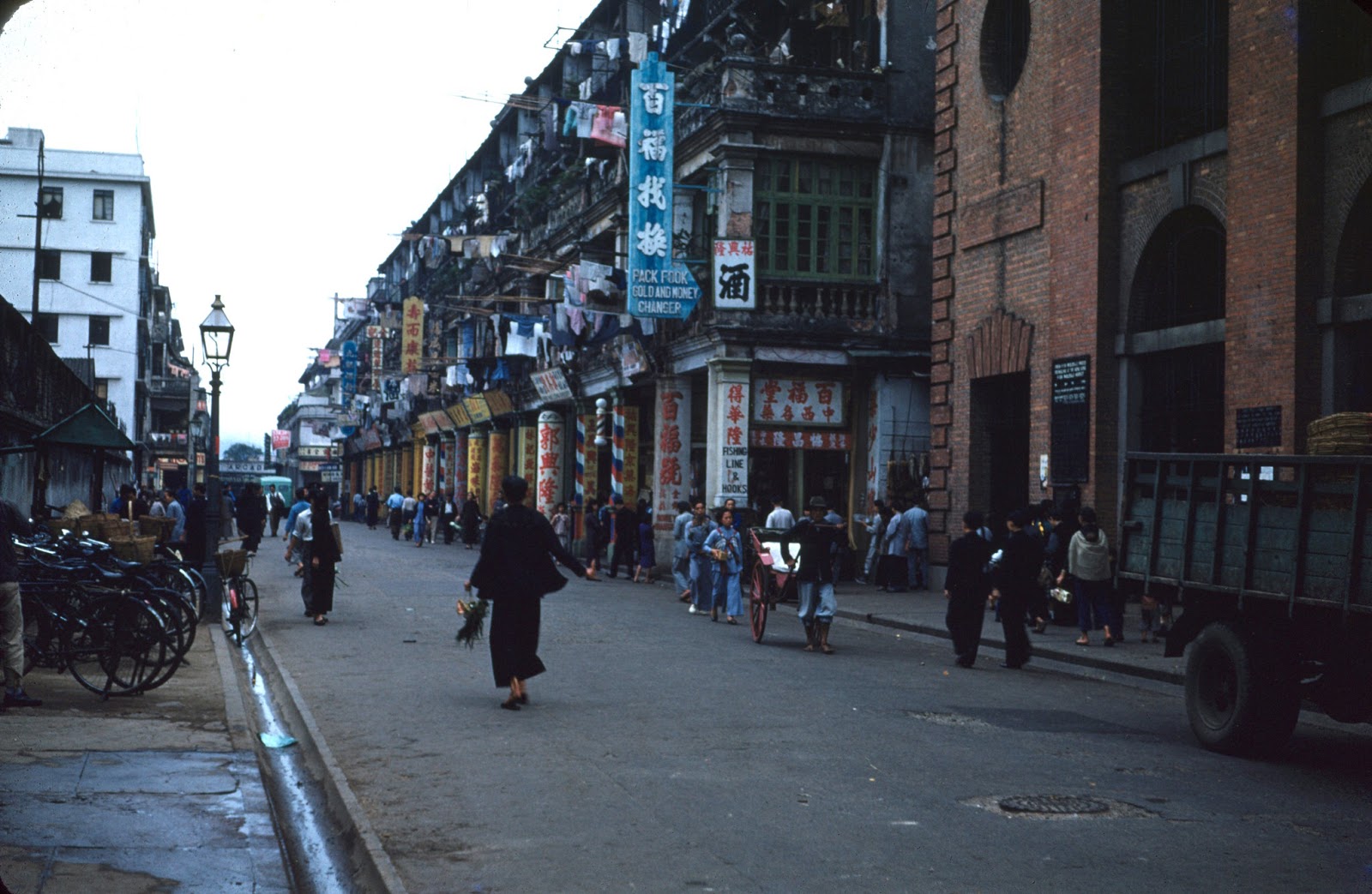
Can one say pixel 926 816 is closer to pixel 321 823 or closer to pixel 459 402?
pixel 321 823

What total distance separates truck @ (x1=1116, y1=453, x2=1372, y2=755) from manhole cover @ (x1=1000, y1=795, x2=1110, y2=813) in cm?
215

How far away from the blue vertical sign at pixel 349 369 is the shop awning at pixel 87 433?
60.1m

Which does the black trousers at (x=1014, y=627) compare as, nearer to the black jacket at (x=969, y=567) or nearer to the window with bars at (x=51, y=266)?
the black jacket at (x=969, y=567)

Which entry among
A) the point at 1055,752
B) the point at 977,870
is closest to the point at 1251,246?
the point at 1055,752

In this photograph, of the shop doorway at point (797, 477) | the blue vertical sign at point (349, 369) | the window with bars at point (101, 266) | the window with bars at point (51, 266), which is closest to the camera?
the shop doorway at point (797, 477)

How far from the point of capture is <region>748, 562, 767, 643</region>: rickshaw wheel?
1752 centimetres

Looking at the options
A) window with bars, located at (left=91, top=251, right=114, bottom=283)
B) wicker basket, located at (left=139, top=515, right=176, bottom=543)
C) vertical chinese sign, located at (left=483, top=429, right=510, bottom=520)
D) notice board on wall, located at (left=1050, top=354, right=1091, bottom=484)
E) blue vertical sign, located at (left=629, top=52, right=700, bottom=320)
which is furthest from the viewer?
window with bars, located at (left=91, top=251, right=114, bottom=283)

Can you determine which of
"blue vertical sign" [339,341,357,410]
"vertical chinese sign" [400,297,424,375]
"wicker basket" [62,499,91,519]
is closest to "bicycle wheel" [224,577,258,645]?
"wicker basket" [62,499,91,519]

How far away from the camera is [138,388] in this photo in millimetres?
77938

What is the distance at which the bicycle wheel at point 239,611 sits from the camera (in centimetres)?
1681

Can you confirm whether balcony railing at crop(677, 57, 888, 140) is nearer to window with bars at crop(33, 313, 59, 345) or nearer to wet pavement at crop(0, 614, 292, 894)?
wet pavement at crop(0, 614, 292, 894)

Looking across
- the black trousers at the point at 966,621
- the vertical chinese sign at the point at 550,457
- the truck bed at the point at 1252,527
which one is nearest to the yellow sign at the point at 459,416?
the vertical chinese sign at the point at 550,457

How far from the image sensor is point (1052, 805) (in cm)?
795

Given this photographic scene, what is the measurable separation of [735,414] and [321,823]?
73.1 ft
